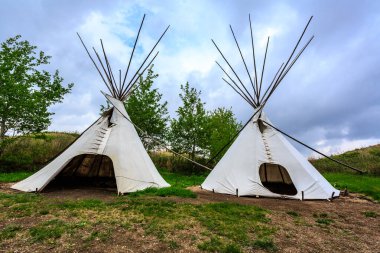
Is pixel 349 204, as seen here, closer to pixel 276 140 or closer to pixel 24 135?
pixel 276 140

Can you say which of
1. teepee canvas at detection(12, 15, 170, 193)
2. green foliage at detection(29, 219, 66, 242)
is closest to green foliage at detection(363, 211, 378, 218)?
teepee canvas at detection(12, 15, 170, 193)

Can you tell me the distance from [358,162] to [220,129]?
11.5m

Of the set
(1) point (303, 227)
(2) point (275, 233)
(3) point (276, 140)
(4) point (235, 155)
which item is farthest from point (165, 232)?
(3) point (276, 140)

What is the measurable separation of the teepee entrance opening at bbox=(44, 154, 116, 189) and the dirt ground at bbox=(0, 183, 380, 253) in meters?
1.82

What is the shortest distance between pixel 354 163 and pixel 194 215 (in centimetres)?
2069

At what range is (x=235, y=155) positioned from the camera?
10.2 m

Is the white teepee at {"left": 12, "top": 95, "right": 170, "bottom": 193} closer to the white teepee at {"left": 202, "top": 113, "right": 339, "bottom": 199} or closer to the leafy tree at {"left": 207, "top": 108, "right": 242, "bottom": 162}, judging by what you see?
the white teepee at {"left": 202, "top": 113, "right": 339, "bottom": 199}

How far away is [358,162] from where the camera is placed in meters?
22.3

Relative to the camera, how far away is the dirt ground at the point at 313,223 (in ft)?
15.6

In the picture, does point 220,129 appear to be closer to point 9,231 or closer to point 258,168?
point 258,168

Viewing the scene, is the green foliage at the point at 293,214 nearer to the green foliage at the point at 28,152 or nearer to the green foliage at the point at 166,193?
the green foliage at the point at 166,193

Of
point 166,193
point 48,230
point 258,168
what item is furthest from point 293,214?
point 48,230

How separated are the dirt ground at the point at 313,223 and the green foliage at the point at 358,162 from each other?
37.1 feet

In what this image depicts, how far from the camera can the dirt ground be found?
15.6 feet
